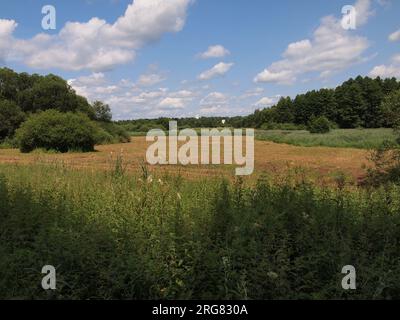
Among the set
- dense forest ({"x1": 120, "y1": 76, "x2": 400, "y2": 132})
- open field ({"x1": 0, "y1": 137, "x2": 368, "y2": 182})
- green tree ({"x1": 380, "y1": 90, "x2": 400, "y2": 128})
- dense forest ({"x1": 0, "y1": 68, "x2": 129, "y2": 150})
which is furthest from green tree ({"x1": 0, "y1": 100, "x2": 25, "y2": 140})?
green tree ({"x1": 380, "y1": 90, "x2": 400, "y2": 128})

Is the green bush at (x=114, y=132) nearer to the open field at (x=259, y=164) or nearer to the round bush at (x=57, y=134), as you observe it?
the round bush at (x=57, y=134)

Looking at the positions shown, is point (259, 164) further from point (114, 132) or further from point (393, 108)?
point (114, 132)

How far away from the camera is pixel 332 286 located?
12.5 feet

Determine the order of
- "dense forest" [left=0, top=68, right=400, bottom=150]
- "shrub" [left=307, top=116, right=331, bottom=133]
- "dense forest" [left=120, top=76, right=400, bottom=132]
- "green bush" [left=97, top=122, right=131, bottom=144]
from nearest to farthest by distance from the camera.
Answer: "dense forest" [left=0, top=68, right=400, bottom=150] < "green bush" [left=97, top=122, right=131, bottom=144] < "shrub" [left=307, top=116, right=331, bottom=133] < "dense forest" [left=120, top=76, right=400, bottom=132]

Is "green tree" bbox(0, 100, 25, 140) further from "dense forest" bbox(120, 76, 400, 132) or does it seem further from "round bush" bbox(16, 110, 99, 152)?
"dense forest" bbox(120, 76, 400, 132)

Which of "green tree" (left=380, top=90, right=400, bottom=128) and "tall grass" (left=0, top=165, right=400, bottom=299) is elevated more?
"green tree" (left=380, top=90, right=400, bottom=128)

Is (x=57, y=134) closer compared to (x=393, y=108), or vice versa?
(x=393, y=108)

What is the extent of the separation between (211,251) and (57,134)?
3362 cm

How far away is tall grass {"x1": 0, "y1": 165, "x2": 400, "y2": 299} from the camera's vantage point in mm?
3969

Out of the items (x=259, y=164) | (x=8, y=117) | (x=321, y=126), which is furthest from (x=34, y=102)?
(x=321, y=126)

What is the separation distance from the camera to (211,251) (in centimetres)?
454

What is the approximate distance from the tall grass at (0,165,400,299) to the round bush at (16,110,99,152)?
30725mm

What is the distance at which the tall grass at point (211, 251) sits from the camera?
3.97 metres
